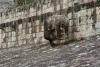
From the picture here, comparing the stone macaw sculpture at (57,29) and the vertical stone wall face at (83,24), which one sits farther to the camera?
the stone macaw sculpture at (57,29)

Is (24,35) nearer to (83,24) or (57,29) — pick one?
(57,29)

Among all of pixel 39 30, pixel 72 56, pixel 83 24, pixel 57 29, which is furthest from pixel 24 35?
pixel 72 56

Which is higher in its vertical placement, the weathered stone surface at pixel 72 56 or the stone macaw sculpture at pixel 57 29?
the stone macaw sculpture at pixel 57 29

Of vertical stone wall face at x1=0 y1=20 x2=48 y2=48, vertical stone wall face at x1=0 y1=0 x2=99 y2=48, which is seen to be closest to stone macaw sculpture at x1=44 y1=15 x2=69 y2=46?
vertical stone wall face at x1=0 y1=0 x2=99 y2=48

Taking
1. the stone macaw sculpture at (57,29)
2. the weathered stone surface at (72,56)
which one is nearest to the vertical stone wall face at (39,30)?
the stone macaw sculpture at (57,29)

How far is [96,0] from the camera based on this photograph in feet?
29.1

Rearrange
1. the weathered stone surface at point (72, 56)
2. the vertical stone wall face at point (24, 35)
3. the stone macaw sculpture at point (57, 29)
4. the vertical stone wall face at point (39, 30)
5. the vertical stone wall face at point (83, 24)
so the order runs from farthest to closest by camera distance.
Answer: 1. the vertical stone wall face at point (24, 35)
2. the stone macaw sculpture at point (57, 29)
3. the vertical stone wall face at point (39, 30)
4. the vertical stone wall face at point (83, 24)
5. the weathered stone surface at point (72, 56)

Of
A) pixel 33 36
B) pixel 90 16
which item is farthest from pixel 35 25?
pixel 90 16

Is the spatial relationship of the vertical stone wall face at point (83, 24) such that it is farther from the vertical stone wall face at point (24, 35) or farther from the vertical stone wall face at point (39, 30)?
the vertical stone wall face at point (24, 35)

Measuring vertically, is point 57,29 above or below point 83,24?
below

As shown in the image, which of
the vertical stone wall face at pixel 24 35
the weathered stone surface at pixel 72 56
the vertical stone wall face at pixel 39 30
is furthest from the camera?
the vertical stone wall face at pixel 24 35

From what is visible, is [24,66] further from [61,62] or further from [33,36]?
[33,36]

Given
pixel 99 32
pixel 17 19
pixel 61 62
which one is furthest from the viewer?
pixel 17 19

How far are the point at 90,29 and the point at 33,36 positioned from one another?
11.0ft
